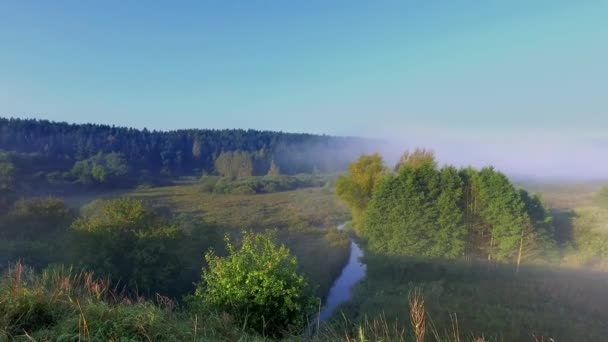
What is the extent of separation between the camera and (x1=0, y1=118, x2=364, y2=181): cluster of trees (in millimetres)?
117688

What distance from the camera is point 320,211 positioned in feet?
245

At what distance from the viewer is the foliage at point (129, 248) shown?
80.6 ft

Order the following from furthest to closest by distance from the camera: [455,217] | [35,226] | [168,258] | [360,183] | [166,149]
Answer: [166,149] < [360,183] < [35,226] < [455,217] < [168,258]

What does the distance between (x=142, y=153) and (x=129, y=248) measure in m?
121

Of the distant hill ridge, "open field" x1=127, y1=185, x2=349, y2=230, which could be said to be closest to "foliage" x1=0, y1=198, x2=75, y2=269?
"open field" x1=127, y1=185, x2=349, y2=230

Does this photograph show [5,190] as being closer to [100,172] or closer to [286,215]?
[100,172]

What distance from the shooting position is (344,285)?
37.8 metres

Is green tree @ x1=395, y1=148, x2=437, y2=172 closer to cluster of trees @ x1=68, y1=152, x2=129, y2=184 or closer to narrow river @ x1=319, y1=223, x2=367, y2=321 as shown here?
narrow river @ x1=319, y1=223, x2=367, y2=321

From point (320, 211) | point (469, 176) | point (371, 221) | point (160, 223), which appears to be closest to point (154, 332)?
point (160, 223)

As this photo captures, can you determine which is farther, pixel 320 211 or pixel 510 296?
pixel 320 211

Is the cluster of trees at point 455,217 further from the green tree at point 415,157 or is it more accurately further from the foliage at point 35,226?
the foliage at point 35,226

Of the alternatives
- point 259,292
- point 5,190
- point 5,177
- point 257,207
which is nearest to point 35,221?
point 5,190

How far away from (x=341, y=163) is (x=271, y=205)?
257 ft

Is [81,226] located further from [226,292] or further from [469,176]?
[469,176]
